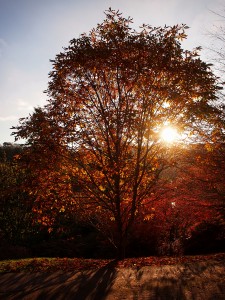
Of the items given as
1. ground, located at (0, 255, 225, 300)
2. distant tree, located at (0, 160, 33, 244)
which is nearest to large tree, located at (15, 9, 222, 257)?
→ ground, located at (0, 255, 225, 300)

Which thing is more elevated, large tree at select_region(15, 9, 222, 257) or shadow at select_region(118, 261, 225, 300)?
large tree at select_region(15, 9, 222, 257)

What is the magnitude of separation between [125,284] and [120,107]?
17.5 feet

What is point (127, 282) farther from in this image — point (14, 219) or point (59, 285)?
point (14, 219)

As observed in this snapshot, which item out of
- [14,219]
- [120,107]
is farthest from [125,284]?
[14,219]

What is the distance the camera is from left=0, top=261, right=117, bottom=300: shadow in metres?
6.79

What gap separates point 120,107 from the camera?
378 inches

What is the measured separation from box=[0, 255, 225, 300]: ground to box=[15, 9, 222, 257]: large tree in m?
2.00

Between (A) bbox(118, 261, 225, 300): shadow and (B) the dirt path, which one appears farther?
(B) the dirt path

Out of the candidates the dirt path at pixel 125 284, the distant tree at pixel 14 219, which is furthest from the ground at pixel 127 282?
the distant tree at pixel 14 219

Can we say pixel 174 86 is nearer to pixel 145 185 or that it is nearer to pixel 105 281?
pixel 145 185

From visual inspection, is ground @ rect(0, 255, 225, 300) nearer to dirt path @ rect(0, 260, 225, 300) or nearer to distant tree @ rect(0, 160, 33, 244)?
dirt path @ rect(0, 260, 225, 300)

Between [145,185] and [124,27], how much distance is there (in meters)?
5.46

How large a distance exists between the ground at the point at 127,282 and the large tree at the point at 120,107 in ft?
6.57

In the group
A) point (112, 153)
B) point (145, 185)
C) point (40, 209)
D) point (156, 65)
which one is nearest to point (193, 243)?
point (145, 185)
